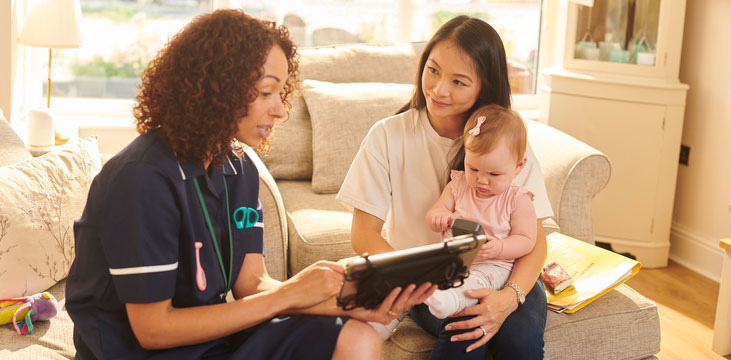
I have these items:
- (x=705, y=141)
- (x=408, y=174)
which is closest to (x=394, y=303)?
(x=408, y=174)

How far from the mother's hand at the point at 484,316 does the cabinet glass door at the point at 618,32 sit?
79.3 inches

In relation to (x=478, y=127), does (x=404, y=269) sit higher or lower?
lower

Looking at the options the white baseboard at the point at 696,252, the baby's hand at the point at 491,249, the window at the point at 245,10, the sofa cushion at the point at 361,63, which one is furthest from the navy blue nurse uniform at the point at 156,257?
the white baseboard at the point at 696,252

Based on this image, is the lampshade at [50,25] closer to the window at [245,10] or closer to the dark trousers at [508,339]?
the window at [245,10]

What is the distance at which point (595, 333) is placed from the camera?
1898 mm

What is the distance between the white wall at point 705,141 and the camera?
320 centimetres

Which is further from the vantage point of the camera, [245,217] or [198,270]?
[245,217]

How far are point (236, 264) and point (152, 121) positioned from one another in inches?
13.9

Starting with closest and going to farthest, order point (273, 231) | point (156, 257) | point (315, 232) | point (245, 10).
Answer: point (156, 257), point (273, 231), point (315, 232), point (245, 10)

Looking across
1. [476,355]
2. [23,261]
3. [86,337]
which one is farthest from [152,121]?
[476,355]

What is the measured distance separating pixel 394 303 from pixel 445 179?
56 centimetres

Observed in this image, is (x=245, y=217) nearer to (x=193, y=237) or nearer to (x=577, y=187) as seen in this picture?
(x=193, y=237)

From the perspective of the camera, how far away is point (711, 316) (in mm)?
2879

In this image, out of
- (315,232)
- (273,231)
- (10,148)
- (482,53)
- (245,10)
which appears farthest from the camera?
(245,10)
